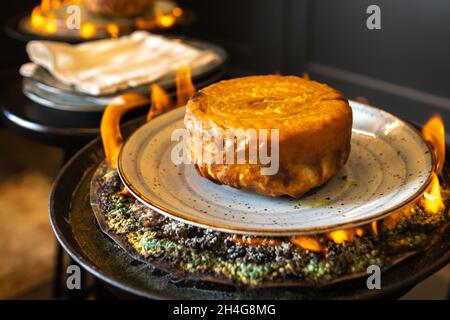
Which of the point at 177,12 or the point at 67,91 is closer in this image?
the point at 67,91

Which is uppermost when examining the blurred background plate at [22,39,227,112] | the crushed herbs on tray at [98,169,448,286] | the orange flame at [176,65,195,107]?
the orange flame at [176,65,195,107]

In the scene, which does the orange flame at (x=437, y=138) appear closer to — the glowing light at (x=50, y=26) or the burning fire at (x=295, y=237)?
the burning fire at (x=295, y=237)

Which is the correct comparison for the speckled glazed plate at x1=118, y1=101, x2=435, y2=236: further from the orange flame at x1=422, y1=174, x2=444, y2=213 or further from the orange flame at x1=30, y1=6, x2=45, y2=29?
the orange flame at x1=30, y1=6, x2=45, y2=29

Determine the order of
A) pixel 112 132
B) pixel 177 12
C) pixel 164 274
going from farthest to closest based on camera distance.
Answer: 1. pixel 177 12
2. pixel 112 132
3. pixel 164 274

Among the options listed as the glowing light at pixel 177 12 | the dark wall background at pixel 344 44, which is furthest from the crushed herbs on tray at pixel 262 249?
the dark wall background at pixel 344 44

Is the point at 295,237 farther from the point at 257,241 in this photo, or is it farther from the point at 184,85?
the point at 184,85

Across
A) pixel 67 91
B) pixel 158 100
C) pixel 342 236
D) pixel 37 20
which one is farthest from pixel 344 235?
pixel 37 20

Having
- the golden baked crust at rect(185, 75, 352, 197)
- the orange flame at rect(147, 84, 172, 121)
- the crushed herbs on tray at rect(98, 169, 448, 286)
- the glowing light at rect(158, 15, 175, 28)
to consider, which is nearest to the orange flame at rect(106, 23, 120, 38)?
the glowing light at rect(158, 15, 175, 28)
